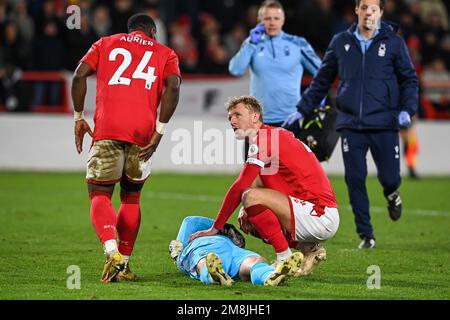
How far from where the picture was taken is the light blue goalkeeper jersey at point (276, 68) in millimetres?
11837

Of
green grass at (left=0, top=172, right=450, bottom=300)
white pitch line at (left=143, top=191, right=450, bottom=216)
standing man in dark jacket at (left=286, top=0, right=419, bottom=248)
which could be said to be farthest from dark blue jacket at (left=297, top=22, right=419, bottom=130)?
white pitch line at (left=143, top=191, right=450, bottom=216)

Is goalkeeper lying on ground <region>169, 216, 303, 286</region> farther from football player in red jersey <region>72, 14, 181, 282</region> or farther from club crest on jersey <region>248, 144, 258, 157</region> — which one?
club crest on jersey <region>248, 144, 258, 157</region>

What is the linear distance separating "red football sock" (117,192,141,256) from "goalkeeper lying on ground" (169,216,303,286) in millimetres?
384

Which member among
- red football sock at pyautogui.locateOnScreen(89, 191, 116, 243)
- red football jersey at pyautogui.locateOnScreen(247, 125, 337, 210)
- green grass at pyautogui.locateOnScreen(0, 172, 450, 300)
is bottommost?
green grass at pyautogui.locateOnScreen(0, 172, 450, 300)

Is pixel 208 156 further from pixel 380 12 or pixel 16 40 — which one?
pixel 380 12

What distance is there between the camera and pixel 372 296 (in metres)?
7.86

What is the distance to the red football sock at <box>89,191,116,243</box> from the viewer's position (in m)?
8.45

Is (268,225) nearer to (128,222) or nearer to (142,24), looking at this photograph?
(128,222)

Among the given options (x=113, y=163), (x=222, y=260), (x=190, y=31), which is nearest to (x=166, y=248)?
(x=222, y=260)

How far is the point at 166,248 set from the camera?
35.5ft
